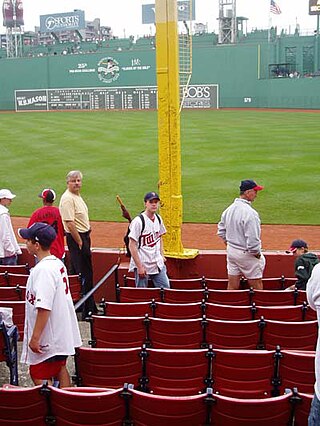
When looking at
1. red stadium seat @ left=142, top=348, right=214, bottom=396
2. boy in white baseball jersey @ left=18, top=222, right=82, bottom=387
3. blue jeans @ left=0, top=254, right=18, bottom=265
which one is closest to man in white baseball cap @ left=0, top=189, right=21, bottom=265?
blue jeans @ left=0, top=254, right=18, bottom=265

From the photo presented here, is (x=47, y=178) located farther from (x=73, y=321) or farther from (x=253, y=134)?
(x=73, y=321)

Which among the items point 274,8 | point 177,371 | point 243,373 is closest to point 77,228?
point 177,371

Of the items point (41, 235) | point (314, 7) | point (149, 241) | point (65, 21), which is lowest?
point (149, 241)

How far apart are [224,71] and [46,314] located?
47163 mm

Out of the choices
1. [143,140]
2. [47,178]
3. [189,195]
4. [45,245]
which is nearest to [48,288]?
[45,245]

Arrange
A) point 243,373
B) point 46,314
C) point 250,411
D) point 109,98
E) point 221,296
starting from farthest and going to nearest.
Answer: point 109,98, point 221,296, point 243,373, point 46,314, point 250,411

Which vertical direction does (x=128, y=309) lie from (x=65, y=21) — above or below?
below

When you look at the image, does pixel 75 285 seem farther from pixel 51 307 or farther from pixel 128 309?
pixel 51 307

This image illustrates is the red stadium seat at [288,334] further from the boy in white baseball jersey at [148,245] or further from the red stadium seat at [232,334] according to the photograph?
the boy in white baseball jersey at [148,245]

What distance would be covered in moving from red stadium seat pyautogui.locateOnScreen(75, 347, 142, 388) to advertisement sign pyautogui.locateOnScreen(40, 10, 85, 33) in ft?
235

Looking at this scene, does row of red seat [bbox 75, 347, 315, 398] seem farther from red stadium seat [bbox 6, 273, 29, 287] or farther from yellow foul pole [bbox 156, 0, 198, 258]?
yellow foul pole [bbox 156, 0, 198, 258]

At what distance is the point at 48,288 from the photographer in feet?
12.8

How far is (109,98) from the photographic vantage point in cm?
4819

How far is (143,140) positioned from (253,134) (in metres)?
5.17
